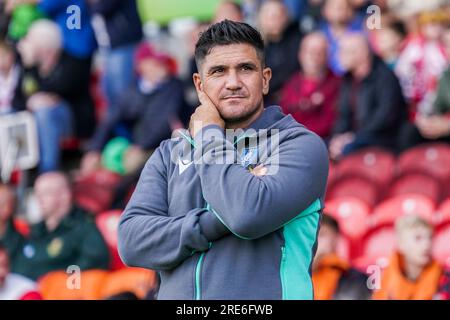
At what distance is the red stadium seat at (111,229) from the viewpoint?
6.59 metres

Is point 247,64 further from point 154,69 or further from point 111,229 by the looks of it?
A: point 154,69

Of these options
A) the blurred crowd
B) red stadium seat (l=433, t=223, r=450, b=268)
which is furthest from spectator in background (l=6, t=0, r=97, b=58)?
red stadium seat (l=433, t=223, r=450, b=268)

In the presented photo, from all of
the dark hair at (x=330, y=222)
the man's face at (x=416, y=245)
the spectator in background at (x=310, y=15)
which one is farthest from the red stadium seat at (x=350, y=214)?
the spectator in background at (x=310, y=15)

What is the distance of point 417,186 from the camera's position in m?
6.18

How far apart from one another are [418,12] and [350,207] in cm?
137

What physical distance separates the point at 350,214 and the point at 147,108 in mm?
1675

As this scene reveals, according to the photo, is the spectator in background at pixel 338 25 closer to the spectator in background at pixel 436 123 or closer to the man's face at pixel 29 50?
the spectator in background at pixel 436 123

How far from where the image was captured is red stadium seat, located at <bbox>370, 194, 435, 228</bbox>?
605cm

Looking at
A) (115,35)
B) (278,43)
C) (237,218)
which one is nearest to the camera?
(237,218)

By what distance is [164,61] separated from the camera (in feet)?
23.4

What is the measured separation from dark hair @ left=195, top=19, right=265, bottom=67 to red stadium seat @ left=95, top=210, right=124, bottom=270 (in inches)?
155

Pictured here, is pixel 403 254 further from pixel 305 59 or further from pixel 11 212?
pixel 11 212

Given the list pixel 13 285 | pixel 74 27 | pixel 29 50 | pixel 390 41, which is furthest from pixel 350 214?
pixel 29 50
